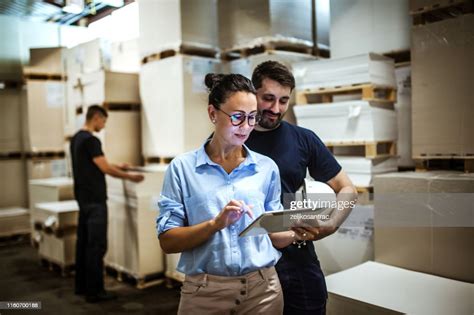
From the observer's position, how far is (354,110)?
11.8 feet

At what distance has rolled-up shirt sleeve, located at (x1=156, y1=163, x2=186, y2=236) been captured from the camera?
161 centimetres

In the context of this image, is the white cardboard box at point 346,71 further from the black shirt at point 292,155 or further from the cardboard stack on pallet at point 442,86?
the black shirt at point 292,155

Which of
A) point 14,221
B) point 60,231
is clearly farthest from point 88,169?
point 14,221

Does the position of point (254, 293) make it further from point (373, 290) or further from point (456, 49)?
point (456, 49)

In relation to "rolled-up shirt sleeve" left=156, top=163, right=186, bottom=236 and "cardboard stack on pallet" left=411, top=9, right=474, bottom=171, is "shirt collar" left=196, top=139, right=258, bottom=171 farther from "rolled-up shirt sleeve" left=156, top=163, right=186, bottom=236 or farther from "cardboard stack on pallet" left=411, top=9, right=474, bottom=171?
"cardboard stack on pallet" left=411, top=9, right=474, bottom=171

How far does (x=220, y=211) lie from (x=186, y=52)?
339 cm

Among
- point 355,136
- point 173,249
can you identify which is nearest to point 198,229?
point 173,249

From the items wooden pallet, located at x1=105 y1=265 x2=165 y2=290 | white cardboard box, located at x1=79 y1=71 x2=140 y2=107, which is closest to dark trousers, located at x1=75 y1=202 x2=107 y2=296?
wooden pallet, located at x1=105 y1=265 x2=165 y2=290

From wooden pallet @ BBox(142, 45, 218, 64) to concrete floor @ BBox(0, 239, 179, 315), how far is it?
252 centimetres

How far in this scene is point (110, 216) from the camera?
5184mm

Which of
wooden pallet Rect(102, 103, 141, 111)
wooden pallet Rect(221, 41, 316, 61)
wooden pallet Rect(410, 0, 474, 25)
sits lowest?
wooden pallet Rect(102, 103, 141, 111)

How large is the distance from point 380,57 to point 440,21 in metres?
0.58

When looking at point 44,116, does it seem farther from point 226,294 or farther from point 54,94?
point 226,294

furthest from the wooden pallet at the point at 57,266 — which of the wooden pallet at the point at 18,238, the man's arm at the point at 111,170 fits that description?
the man's arm at the point at 111,170
